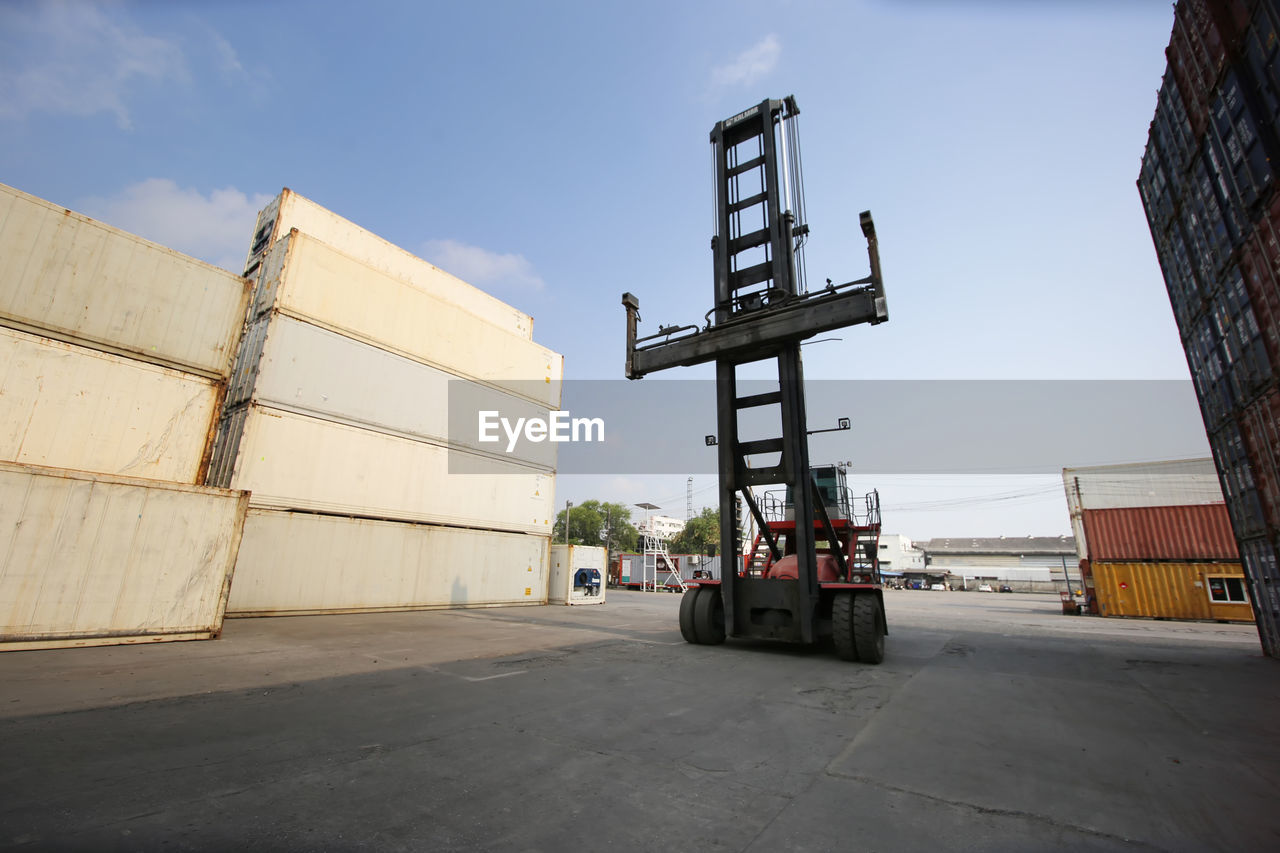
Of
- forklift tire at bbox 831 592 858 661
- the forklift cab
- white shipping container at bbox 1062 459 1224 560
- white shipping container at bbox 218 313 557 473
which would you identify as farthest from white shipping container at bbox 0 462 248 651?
white shipping container at bbox 1062 459 1224 560

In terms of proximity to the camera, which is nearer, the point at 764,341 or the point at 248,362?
the point at 764,341

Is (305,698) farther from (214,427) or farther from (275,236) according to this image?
(275,236)

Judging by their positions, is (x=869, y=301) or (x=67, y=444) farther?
(x=67, y=444)

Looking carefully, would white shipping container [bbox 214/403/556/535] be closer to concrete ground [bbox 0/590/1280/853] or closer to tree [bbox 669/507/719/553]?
concrete ground [bbox 0/590/1280/853]

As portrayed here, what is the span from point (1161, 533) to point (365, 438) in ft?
87.1

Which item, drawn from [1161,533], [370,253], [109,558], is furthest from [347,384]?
[1161,533]

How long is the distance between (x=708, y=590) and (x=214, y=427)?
10.2m

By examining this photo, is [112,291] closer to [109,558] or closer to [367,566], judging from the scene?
[109,558]

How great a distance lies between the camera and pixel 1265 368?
705 cm

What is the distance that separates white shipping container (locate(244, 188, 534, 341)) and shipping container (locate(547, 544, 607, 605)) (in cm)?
854

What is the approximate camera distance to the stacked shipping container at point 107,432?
692cm

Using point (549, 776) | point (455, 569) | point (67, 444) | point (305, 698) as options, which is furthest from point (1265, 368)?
point (67, 444)

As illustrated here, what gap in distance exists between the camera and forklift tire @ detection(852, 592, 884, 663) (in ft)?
23.5

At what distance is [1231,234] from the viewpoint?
7.20 m
